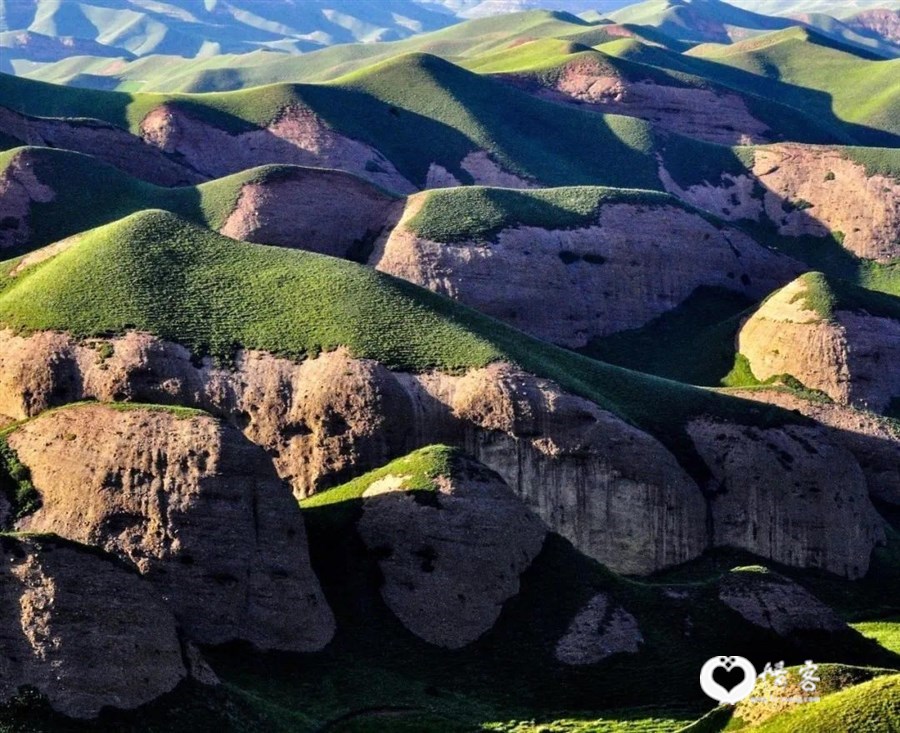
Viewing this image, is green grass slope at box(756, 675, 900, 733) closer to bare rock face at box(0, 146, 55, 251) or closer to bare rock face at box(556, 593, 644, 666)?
bare rock face at box(556, 593, 644, 666)

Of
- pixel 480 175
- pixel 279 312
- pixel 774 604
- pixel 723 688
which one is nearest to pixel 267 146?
pixel 480 175

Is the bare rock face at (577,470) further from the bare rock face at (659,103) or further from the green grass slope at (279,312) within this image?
the bare rock face at (659,103)

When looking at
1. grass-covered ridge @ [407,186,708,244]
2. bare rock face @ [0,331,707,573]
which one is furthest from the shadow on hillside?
bare rock face @ [0,331,707,573]

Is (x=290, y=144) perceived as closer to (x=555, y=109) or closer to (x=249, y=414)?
(x=555, y=109)

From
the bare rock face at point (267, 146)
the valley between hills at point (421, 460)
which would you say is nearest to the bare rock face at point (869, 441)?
the valley between hills at point (421, 460)

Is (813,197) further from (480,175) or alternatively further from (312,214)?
(312,214)

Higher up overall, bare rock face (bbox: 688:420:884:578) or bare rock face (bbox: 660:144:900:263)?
bare rock face (bbox: 660:144:900:263)

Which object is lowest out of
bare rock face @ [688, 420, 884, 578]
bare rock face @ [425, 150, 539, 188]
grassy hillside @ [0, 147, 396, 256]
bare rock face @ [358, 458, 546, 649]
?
bare rock face @ [688, 420, 884, 578]
